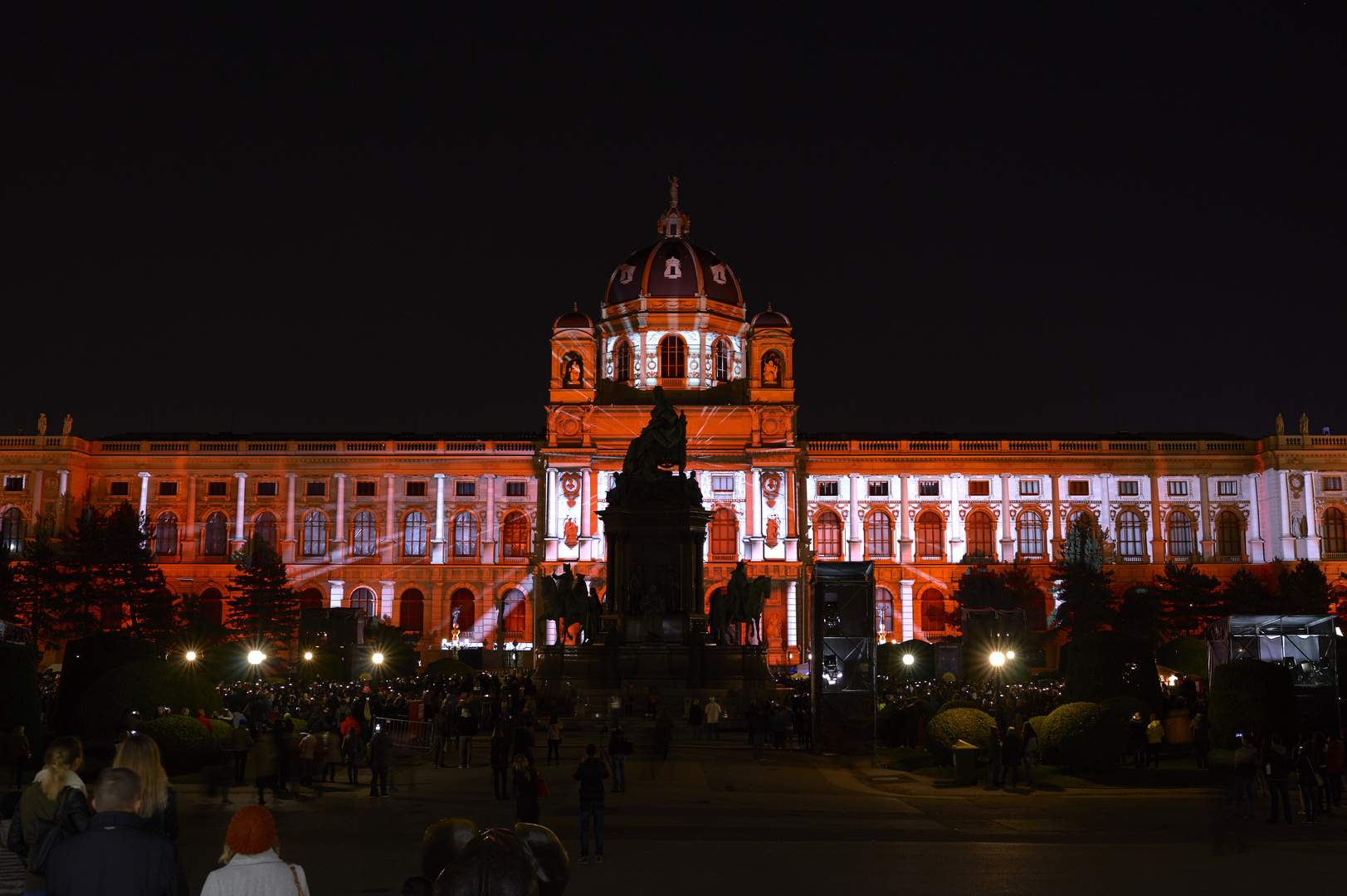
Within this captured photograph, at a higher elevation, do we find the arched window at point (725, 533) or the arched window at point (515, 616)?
the arched window at point (725, 533)

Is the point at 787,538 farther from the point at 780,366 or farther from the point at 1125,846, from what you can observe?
the point at 1125,846

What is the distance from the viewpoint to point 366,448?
8544 centimetres

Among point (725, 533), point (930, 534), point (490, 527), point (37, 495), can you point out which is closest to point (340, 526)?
point (490, 527)

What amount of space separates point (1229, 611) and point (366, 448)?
5111 cm

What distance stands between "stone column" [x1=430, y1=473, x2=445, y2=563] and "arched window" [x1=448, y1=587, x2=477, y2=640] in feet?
7.68

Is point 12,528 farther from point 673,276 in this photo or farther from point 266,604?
point 673,276

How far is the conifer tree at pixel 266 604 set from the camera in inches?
2894

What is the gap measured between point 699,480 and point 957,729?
54022mm

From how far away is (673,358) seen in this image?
86500mm

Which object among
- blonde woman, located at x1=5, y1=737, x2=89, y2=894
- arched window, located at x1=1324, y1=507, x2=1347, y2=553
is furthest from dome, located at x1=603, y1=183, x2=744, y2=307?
blonde woman, located at x1=5, y1=737, x2=89, y2=894

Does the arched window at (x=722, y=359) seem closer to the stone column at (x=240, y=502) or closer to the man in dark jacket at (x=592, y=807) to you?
the stone column at (x=240, y=502)

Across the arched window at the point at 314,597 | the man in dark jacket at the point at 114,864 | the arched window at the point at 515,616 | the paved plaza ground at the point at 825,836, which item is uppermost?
the arched window at the point at 314,597

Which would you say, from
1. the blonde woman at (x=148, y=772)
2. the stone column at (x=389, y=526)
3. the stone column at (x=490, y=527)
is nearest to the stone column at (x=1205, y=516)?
the stone column at (x=490, y=527)

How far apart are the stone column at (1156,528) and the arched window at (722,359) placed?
27.3 m
